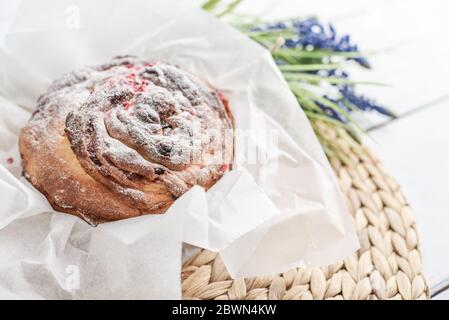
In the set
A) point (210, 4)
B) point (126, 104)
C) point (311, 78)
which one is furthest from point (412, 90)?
point (126, 104)

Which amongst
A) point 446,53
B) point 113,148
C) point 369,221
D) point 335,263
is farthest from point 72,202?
point 446,53

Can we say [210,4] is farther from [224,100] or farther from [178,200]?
[178,200]

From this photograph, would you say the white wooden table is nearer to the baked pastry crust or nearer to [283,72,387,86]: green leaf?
[283,72,387,86]: green leaf

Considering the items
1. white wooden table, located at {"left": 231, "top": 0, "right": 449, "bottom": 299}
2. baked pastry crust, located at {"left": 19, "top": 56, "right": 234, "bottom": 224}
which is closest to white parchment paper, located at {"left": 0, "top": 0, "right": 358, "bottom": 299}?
baked pastry crust, located at {"left": 19, "top": 56, "right": 234, "bottom": 224}

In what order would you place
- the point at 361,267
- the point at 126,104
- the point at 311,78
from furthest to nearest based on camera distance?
the point at 311,78
the point at 361,267
the point at 126,104

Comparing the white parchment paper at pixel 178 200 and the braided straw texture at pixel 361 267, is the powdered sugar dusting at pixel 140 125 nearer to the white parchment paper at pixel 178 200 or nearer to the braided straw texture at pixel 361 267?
the white parchment paper at pixel 178 200

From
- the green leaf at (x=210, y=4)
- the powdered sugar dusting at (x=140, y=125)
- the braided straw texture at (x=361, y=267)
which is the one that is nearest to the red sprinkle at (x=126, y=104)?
the powdered sugar dusting at (x=140, y=125)
